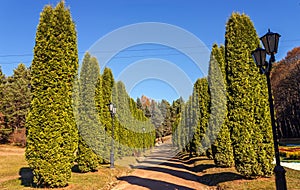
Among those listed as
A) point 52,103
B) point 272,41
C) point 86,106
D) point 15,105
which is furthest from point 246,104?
point 15,105

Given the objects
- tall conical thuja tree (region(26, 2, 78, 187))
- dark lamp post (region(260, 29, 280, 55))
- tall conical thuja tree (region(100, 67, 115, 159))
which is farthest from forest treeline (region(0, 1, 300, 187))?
dark lamp post (region(260, 29, 280, 55))

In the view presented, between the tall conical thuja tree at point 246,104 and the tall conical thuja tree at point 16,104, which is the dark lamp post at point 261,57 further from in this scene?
the tall conical thuja tree at point 16,104

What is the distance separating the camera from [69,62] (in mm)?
9109

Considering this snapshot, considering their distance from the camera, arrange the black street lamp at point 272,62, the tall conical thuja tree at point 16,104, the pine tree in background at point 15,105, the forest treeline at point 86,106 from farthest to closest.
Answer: the tall conical thuja tree at point 16,104 → the pine tree in background at point 15,105 → the forest treeline at point 86,106 → the black street lamp at point 272,62

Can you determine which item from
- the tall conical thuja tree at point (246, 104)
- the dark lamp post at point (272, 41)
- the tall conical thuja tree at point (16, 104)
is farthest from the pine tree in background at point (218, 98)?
the tall conical thuja tree at point (16, 104)

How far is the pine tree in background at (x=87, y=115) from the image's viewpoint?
1245 cm

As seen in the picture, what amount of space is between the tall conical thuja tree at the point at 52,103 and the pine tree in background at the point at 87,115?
3.89 meters

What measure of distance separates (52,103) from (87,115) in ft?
16.4

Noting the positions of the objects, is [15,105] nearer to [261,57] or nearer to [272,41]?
[261,57]

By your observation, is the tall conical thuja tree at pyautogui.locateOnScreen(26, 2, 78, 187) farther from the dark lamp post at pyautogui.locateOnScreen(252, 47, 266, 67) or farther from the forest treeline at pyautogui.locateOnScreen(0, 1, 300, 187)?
the dark lamp post at pyautogui.locateOnScreen(252, 47, 266, 67)

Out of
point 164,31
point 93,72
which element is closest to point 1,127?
point 93,72

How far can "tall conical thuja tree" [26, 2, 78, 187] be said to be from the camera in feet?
26.3

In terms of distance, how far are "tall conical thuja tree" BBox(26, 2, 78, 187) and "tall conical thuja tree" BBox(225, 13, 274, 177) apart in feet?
21.2

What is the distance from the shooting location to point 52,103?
839 cm
